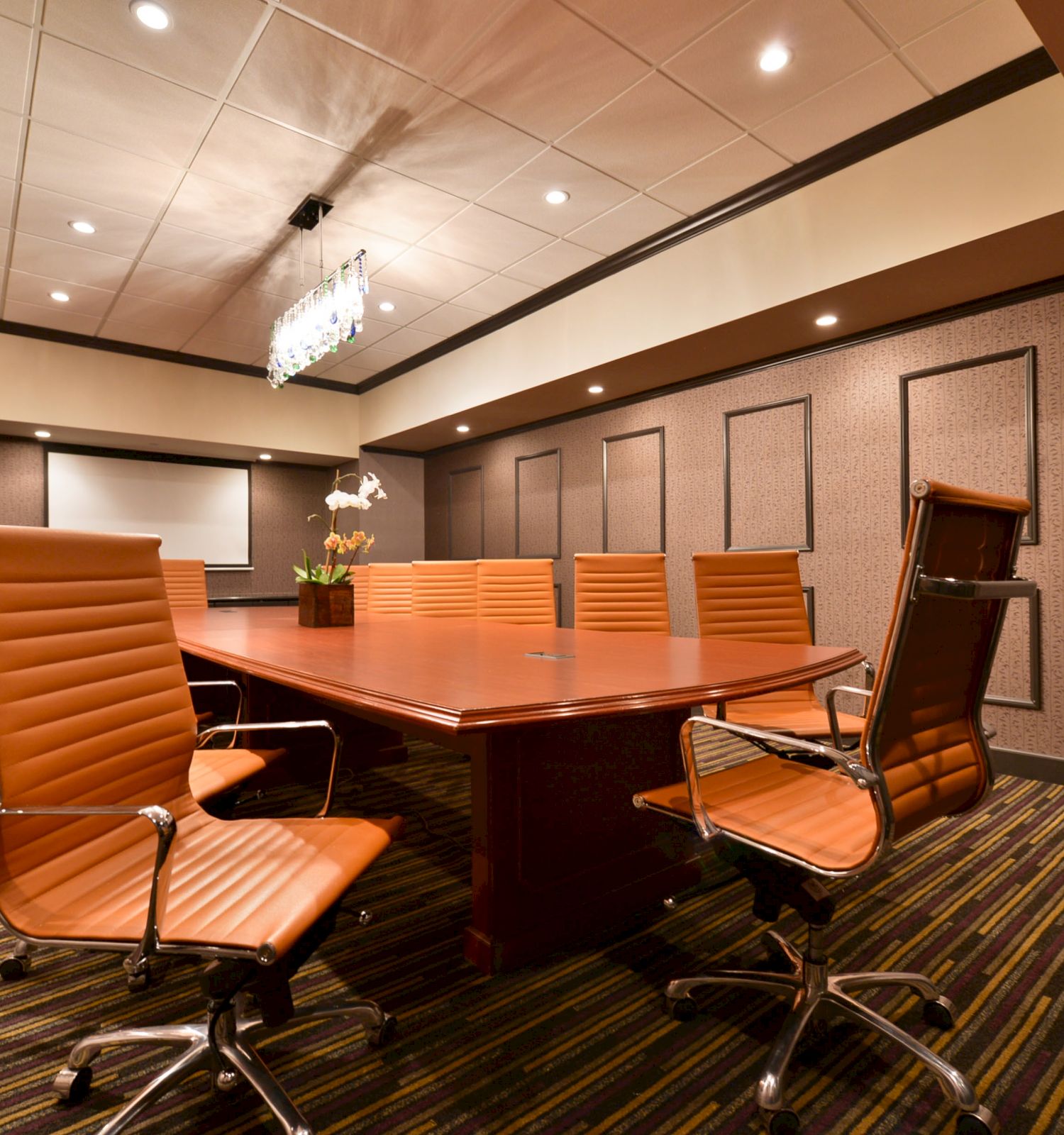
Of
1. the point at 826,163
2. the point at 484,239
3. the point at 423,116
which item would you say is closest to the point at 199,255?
the point at 484,239

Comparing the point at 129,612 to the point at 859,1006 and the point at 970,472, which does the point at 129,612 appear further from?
the point at 970,472

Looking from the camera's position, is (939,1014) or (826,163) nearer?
(939,1014)

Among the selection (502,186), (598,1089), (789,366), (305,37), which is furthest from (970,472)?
(305,37)

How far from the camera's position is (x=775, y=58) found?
2.70m

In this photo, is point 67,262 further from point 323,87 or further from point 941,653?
point 941,653

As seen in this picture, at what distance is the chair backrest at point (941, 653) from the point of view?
3.58 ft

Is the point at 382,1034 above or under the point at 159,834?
under

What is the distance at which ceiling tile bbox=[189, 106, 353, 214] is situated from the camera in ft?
10.2

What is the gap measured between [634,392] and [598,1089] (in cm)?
475

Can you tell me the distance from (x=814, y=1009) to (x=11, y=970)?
6.35ft

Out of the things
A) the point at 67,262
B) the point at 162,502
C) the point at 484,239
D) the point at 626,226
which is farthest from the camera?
the point at 162,502

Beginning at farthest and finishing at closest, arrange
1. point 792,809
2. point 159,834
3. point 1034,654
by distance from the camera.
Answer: point 1034,654 < point 792,809 < point 159,834

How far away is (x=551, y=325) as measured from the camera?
500 centimetres

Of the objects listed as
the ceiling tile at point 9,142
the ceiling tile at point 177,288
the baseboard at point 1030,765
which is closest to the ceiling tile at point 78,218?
the ceiling tile at point 9,142
